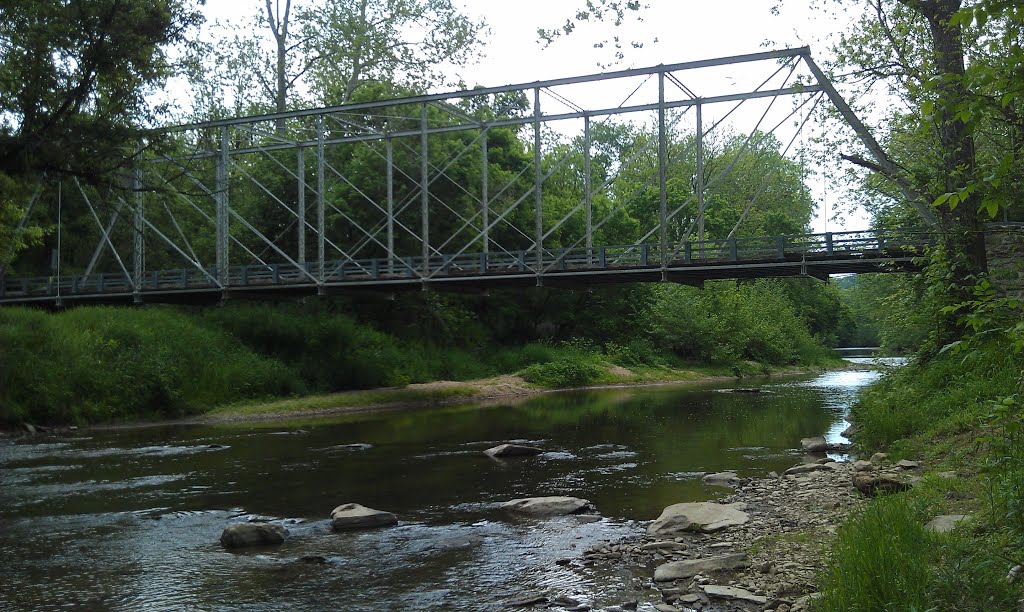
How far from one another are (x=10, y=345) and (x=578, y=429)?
19234 mm

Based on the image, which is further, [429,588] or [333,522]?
[333,522]

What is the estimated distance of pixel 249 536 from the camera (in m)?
12.4

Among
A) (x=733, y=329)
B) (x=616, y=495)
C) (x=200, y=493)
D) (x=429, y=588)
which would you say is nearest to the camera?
(x=429, y=588)

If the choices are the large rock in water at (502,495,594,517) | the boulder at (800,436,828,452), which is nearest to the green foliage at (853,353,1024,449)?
the boulder at (800,436,828,452)

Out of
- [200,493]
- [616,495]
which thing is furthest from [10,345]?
[616,495]

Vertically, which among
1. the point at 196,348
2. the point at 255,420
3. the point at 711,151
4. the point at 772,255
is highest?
the point at 711,151

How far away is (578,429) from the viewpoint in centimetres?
2717

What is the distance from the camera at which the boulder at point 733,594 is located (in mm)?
8445

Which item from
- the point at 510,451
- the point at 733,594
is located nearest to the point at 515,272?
the point at 510,451

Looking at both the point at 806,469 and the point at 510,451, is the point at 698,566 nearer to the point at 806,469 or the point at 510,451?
the point at 806,469

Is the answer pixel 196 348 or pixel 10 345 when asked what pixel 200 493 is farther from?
pixel 196 348

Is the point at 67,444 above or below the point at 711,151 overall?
below

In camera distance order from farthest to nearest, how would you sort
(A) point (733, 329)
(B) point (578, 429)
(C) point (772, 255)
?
(A) point (733, 329), (C) point (772, 255), (B) point (578, 429)

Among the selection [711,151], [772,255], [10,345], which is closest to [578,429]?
[772,255]
